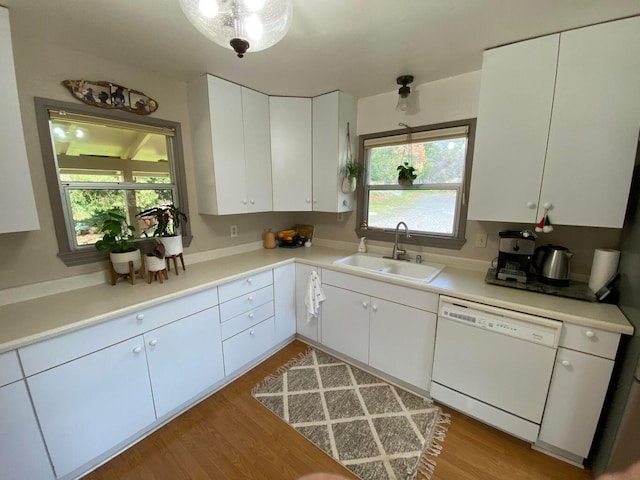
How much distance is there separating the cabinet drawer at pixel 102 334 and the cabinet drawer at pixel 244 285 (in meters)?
0.15

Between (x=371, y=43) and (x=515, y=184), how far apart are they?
3.89 ft

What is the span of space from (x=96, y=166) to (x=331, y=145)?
1.72 metres

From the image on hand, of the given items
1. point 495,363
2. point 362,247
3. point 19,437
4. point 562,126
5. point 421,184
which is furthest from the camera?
point 362,247

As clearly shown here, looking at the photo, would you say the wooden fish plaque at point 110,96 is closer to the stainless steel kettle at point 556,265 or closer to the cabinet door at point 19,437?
the cabinet door at point 19,437

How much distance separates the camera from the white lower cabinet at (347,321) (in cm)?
206

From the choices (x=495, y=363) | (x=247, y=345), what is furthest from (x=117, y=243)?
(x=495, y=363)

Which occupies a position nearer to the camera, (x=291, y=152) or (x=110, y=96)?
(x=110, y=96)

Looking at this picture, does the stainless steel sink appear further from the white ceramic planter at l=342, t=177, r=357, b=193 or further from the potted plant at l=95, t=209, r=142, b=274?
the potted plant at l=95, t=209, r=142, b=274

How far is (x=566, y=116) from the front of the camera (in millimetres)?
1403

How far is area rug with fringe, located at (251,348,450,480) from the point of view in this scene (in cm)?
146

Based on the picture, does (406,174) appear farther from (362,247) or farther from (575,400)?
(575,400)

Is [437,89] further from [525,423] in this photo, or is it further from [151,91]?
[525,423]

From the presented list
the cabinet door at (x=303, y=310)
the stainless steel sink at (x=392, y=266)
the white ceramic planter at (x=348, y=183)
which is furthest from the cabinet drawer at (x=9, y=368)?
the white ceramic planter at (x=348, y=183)

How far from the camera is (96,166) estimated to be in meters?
1.71
